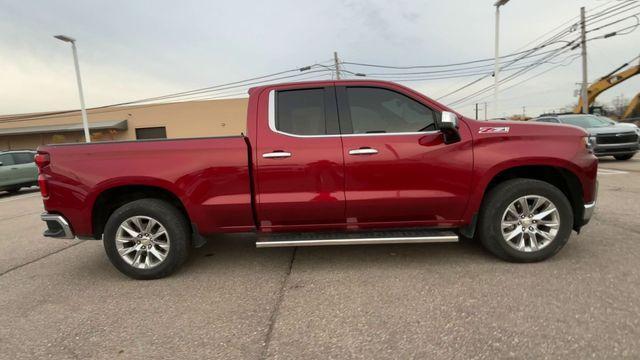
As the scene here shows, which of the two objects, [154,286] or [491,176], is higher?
[491,176]

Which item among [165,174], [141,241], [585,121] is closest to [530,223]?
[165,174]

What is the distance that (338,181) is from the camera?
3.55m

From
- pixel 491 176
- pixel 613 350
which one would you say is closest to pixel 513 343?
pixel 613 350

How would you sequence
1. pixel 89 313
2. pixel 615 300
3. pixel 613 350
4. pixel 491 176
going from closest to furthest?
pixel 613 350 < pixel 615 300 < pixel 89 313 < pixel 491 176

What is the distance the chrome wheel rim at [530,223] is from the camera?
3568mm

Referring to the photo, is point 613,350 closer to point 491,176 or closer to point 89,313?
point 491,176

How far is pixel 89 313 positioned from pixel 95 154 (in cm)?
153

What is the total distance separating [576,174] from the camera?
3596 mm

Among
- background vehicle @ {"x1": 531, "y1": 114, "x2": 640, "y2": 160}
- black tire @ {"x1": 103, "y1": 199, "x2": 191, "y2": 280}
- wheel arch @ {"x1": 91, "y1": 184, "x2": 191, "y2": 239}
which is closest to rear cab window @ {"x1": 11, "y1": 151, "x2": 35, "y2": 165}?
wheel arch @ {"x1": 91, "y1": 184, "x2": 191, "y2": 239}

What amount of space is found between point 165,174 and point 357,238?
2.00 metres

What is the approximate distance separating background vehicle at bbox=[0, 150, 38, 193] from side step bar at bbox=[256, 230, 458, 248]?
13.9 m

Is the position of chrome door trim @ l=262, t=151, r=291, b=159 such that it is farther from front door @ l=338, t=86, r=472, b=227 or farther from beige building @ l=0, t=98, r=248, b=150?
beige building @ l=0, t=98, r=248, b=150

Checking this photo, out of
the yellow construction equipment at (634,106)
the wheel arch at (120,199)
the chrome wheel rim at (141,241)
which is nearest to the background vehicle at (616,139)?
the wheel arch at (120,199)

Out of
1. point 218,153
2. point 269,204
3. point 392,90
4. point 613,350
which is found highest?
Result: point 392,90
